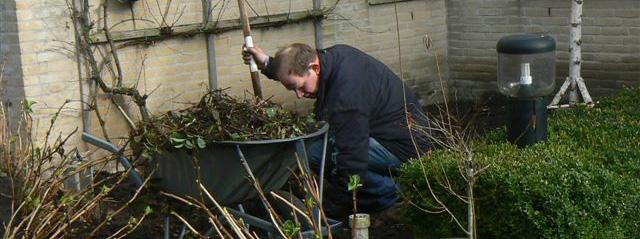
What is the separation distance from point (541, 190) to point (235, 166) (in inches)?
54.6

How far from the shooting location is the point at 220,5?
9305mm

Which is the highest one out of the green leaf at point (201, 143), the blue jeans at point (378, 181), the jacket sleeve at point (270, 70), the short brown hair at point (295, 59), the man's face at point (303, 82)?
the short brown hair at point (295, 59)

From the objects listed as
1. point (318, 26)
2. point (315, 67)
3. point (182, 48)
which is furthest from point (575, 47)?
point (315, 67)

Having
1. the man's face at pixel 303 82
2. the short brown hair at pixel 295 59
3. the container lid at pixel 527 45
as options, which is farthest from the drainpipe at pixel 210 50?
the container lid at pixel 527 45

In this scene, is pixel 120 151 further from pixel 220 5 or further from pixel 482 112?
pixel 482 112

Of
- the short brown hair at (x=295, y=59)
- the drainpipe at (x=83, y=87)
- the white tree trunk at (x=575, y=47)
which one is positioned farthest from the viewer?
the white tree trunk at (x=575, y=47)

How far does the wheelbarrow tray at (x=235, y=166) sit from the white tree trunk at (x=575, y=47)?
4.79m

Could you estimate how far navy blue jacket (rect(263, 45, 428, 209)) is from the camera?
6.29m

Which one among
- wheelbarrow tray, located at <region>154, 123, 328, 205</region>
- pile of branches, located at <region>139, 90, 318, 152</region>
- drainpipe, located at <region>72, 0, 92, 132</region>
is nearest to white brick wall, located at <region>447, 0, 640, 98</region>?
drainpipe, located at <region>72, 0, 92, 132</region>

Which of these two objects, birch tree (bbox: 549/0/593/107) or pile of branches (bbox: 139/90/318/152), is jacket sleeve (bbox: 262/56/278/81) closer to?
pile of branches (bbox: 139/90/318/152)

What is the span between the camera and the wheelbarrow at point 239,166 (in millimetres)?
5414

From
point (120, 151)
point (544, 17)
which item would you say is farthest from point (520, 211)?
point (544, 17)

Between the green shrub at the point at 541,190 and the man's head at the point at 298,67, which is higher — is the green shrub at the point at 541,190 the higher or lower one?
the lower one

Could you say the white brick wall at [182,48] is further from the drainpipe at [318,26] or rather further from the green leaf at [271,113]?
the green leaf at [271,113]
